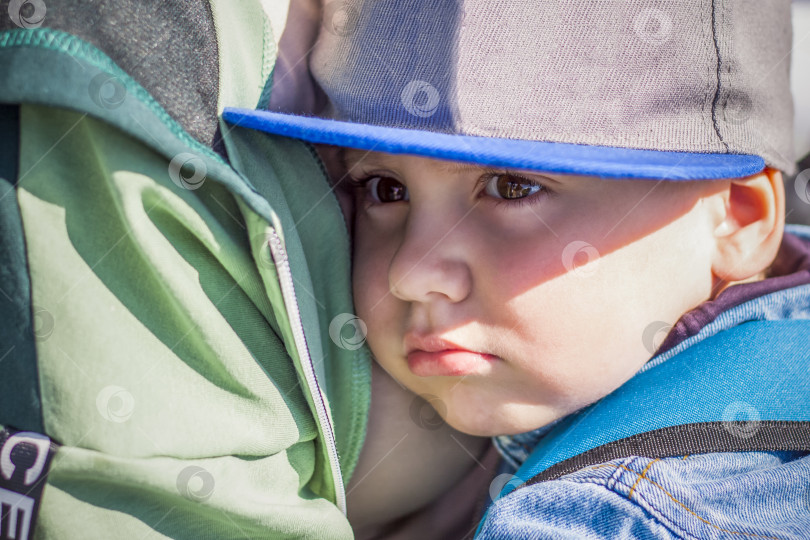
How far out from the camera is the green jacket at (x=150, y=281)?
73 cm

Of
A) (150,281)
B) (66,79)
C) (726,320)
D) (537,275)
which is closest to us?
(66,79)

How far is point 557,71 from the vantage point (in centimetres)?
84

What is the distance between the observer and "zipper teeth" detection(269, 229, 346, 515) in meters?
0.83

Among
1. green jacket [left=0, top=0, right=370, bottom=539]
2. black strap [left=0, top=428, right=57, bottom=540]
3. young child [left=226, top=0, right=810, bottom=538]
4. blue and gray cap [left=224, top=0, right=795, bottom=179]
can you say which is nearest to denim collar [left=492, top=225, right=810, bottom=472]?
young child [left=226, top=0, right=810, bottom=538]

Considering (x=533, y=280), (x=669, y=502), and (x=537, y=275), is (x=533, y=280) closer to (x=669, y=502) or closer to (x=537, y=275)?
(x=537, y=275)

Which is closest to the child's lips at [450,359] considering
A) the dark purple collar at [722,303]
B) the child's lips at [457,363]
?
the child's lips at [457,363]

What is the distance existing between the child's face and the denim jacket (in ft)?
0.49

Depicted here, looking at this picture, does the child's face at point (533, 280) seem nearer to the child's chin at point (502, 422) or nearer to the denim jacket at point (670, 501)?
the child's chin at point (502, 422)

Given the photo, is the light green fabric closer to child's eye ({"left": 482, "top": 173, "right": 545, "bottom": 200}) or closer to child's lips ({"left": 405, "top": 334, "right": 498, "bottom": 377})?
child's lips ({"left": 405, "top": 334, "right": 498, "bottom": 377})

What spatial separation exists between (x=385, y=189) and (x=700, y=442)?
585 mm

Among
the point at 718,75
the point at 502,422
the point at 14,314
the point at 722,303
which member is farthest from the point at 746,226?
the point at 14,314

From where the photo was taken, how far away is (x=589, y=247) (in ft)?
2.98

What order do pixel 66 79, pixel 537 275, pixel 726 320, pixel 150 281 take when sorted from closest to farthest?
1. pixel 66 79
2. pixel 150 281
3. pixel 537 275
4. pixel 726 320

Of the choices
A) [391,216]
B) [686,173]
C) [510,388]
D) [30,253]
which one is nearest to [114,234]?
[30,253]
